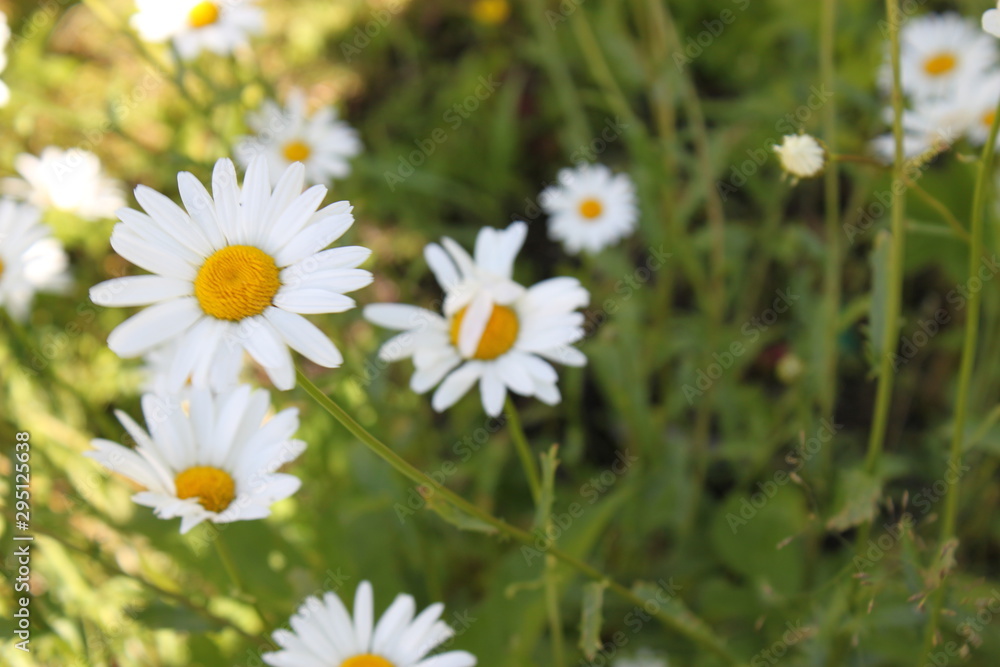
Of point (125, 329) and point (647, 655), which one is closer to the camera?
point (125, 329)

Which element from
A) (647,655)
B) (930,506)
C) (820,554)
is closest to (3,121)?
(647,655)

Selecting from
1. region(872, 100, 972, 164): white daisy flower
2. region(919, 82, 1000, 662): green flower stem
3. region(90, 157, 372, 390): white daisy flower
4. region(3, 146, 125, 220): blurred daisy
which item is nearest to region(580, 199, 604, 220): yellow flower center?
region(872, 100, 972, 164): white daisy flower

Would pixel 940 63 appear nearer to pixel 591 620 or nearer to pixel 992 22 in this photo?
pixel 992 22

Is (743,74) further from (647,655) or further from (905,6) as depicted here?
(647,655)

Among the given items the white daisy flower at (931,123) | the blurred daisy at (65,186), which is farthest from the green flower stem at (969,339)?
the blurred daisy at (65,186)

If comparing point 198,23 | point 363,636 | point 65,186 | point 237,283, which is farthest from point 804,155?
point 65,186
